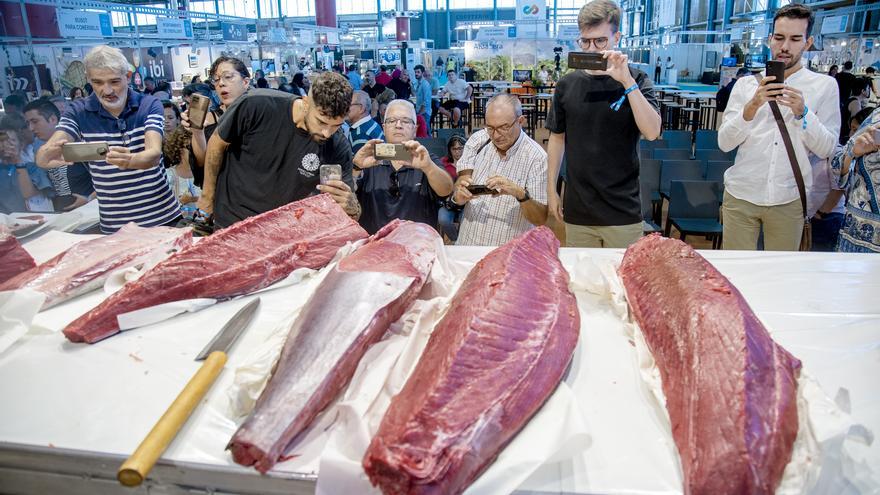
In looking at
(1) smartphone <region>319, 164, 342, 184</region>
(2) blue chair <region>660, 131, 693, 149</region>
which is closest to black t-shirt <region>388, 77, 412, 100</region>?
(2) blue chair <region>660, 131, 693, 149</region>

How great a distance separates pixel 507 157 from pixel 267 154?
131 cm

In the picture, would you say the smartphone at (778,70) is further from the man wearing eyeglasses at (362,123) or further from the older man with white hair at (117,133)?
the man wearing eyeglasses at (362,123)

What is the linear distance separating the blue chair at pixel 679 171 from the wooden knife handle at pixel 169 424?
550 cm

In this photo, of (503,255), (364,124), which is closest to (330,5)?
(364,124)

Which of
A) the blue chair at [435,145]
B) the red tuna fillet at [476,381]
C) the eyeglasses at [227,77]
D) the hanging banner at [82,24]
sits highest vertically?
the hanging banner at [82,24]

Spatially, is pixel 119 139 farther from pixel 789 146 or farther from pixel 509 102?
pixel 789 146

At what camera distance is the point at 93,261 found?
6.60ft

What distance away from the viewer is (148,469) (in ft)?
3.69

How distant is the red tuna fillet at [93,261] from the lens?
190 centimetres

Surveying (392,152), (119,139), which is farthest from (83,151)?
(392,152)

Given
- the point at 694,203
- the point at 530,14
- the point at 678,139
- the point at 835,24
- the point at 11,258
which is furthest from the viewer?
the point at 530,14

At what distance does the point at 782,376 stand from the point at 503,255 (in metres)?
0.81

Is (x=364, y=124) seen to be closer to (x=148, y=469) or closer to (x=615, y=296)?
(x=615, y=296)

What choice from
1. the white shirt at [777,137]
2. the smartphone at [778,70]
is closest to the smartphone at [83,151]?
the white shirt at [777,137]
